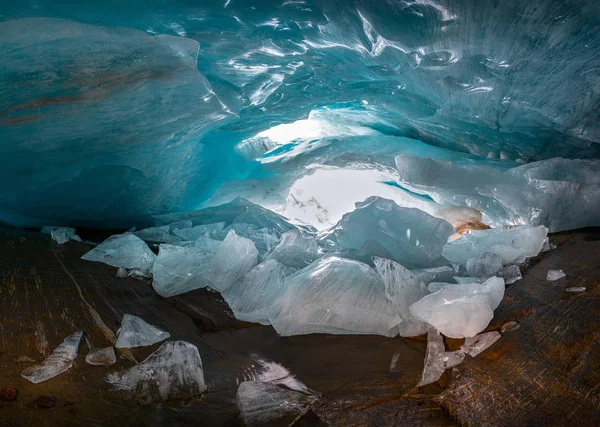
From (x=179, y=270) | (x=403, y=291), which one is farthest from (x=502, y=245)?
(x=179, y=270)

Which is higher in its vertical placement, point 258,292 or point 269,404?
point 269,404

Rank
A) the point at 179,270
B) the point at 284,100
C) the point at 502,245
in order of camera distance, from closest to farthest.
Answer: the point at 179,270
the point at 502,245
the point at 284,100

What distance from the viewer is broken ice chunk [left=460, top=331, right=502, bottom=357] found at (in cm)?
202

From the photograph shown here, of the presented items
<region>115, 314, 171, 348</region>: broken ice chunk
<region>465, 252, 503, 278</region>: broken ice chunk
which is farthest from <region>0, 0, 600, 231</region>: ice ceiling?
<region>115, 314, 171, 348</region>: broken ice chunk

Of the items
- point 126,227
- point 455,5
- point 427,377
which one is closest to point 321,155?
point 126,227

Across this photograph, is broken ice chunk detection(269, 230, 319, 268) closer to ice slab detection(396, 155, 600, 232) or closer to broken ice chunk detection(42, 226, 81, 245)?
ice slab detection(396, 155, 600, 232)

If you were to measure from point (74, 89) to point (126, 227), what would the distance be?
172 cm

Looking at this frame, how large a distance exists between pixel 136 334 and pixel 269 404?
0.83 metres

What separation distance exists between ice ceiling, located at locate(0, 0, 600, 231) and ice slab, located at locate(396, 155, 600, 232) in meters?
0.01

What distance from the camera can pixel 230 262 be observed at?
3.09 meters

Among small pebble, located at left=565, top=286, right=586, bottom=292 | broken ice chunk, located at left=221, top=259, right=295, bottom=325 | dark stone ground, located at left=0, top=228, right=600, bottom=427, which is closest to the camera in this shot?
dark stone ground, located at left=0, top=228, right=600, bottom=427

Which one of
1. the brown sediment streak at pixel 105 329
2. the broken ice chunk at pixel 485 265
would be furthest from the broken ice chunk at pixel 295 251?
the brown sediment streak at pixel 105 329

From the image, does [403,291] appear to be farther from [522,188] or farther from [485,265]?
[522,188]

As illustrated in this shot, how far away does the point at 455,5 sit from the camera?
2766mm
